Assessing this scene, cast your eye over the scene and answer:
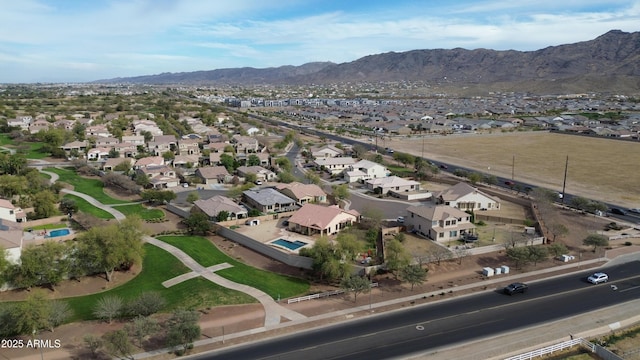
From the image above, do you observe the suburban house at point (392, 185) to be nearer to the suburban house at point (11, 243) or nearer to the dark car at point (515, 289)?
the dark car at point (515, 289)

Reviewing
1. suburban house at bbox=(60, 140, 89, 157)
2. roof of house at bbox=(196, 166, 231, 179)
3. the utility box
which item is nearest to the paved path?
the utility box

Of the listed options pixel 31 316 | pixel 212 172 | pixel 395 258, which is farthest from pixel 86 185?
pixel 395 258

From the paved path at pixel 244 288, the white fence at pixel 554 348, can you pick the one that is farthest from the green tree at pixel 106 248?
the white fence at pixel 554 348

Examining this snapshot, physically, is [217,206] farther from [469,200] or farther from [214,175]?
[469,200]

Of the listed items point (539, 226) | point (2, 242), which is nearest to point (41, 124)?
point (2, 242)

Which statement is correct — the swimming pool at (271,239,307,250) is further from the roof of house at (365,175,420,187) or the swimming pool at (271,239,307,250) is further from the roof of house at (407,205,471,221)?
the roof of house at (365,175,420,187)
